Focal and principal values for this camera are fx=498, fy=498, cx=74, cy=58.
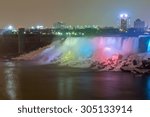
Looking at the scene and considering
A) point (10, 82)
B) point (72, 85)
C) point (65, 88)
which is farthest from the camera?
point (10, 82)

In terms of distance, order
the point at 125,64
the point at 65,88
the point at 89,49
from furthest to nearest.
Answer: the point at 89,49
the point at 125,64
the point at 65,88

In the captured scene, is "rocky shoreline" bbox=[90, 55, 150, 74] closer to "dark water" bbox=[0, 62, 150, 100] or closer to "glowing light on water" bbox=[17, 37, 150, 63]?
"dark water" bbox=[0, 62, 150, 100]

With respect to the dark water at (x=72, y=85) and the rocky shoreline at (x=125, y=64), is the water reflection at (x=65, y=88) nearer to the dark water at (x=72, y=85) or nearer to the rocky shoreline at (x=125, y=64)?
the dark water at (x=72, y=85)

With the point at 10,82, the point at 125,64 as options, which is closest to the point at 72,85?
the point at 10,82

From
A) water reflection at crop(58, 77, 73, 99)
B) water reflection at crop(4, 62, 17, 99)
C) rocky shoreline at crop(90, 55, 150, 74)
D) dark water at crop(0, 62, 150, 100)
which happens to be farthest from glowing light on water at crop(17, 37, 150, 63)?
water reflection at crop(58, 77, 73, 99)

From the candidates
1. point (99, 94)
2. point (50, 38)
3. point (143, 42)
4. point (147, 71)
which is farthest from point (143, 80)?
point (50, 38)

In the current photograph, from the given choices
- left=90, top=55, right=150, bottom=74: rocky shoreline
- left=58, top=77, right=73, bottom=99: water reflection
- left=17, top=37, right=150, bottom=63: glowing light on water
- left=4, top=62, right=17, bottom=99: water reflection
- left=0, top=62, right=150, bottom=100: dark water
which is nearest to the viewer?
left=58, top=77, right=73, bottom=99: water reflection

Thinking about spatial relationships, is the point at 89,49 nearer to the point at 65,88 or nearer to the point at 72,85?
the point at 72,85

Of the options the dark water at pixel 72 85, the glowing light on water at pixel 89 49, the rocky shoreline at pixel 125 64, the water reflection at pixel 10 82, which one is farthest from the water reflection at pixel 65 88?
the glowing light on water at pixel 89 49

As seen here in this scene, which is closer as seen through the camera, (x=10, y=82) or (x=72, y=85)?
(x=72, y=85)
